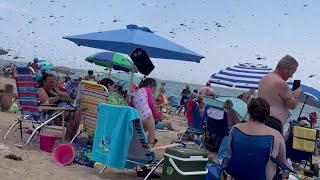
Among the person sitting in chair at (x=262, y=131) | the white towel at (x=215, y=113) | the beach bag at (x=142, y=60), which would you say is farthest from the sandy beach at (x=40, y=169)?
the beach bag at (x=142, y=60)

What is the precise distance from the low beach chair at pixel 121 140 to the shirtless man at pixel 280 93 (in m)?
1.20

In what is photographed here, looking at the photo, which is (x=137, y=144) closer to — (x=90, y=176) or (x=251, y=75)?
(x=90, y=176)

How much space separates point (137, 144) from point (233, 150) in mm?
→ 1427

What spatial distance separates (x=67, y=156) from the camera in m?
5.14

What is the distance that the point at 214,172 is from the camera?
348 cm

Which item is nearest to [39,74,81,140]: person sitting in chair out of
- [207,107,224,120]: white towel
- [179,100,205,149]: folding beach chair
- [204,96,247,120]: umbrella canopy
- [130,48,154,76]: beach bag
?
[130,48,154,76]: beach bag

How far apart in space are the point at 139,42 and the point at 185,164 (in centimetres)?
310

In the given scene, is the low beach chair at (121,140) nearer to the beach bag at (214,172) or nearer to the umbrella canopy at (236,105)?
the beach bag at (214,172)

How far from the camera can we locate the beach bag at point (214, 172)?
343 cm

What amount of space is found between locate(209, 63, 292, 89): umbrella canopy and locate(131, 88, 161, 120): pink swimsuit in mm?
1333

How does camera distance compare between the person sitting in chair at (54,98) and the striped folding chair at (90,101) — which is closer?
the striped folding chair at (90,101)

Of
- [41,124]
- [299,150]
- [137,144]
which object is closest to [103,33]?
[41,124]

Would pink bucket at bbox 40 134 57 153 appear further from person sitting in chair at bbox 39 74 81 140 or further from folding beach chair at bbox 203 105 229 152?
folding beach chair at bbox 203 105 229 152

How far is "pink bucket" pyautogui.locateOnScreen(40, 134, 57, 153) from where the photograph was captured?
5.50m
